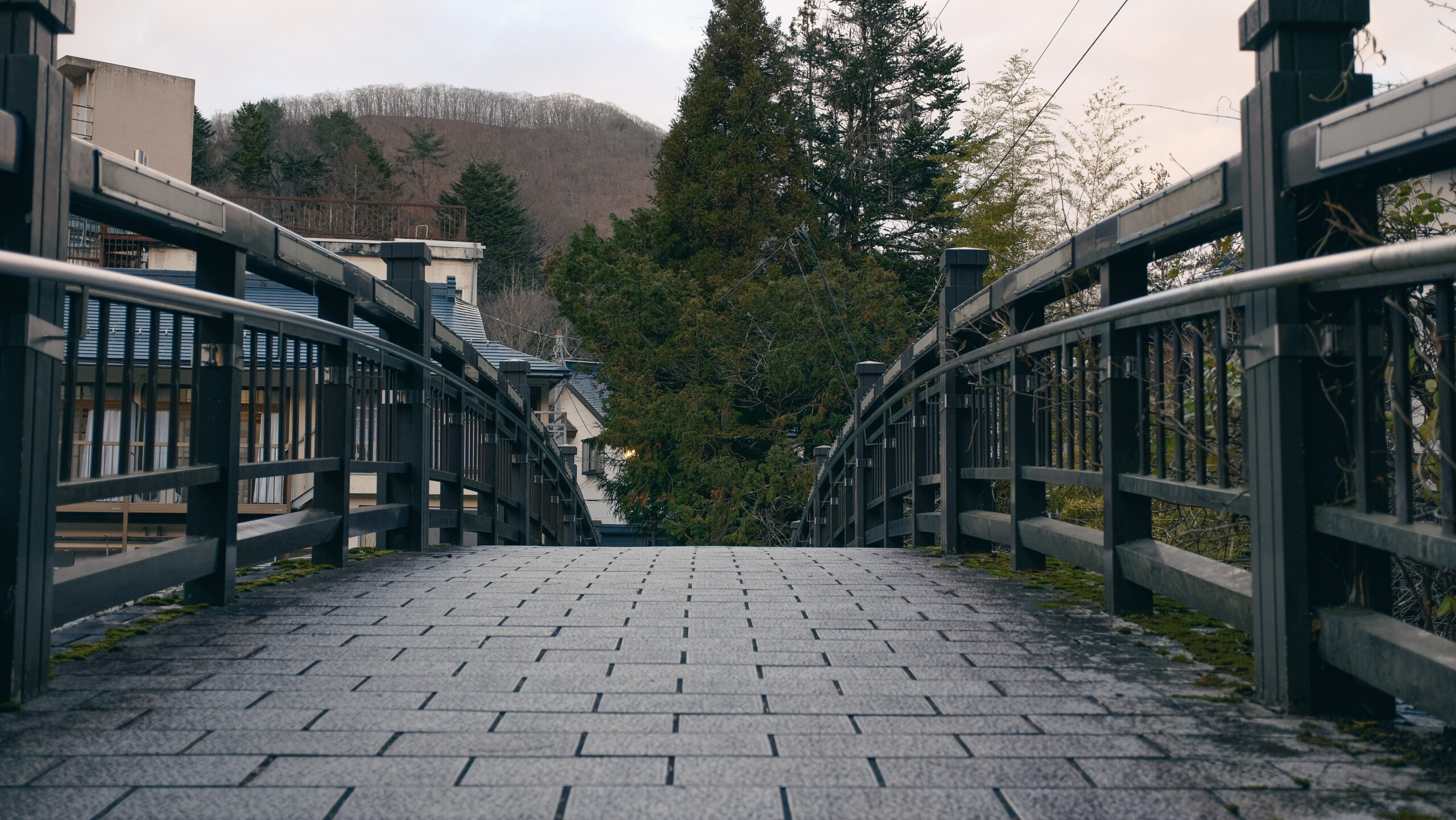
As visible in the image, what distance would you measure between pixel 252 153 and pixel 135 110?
22363mm

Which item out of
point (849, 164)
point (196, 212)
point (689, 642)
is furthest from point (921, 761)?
point (849, 164)

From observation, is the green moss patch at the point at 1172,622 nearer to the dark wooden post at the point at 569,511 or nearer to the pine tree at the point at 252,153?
the dark wooden post at the point at 569,511

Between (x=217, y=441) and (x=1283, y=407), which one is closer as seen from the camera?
(x=1283, y=407)

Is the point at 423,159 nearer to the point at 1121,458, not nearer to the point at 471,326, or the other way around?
the point at 471,326

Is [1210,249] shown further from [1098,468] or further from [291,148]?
[291,148]

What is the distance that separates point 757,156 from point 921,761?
85.3 ft

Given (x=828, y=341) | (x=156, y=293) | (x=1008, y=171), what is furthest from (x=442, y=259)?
(x=156, y=293)

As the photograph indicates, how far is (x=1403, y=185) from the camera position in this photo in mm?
3084

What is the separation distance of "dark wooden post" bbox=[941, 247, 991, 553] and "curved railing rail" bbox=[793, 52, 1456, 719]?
3.05ft

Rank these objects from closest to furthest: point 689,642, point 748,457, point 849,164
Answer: point 689,642, point 748,457, point 849,164

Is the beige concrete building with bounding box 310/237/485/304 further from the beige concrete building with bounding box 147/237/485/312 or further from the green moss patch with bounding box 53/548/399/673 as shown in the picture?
the green moss patch with bounding box 53/548/399/673

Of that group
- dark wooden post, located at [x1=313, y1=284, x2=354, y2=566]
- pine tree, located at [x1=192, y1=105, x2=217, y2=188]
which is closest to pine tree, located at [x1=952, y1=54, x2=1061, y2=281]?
dark wooden post, located at [x1=313, y1=284, x2=354, y2=566]

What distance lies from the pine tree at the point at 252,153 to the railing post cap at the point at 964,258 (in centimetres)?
4576

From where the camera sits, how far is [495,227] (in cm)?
4497
